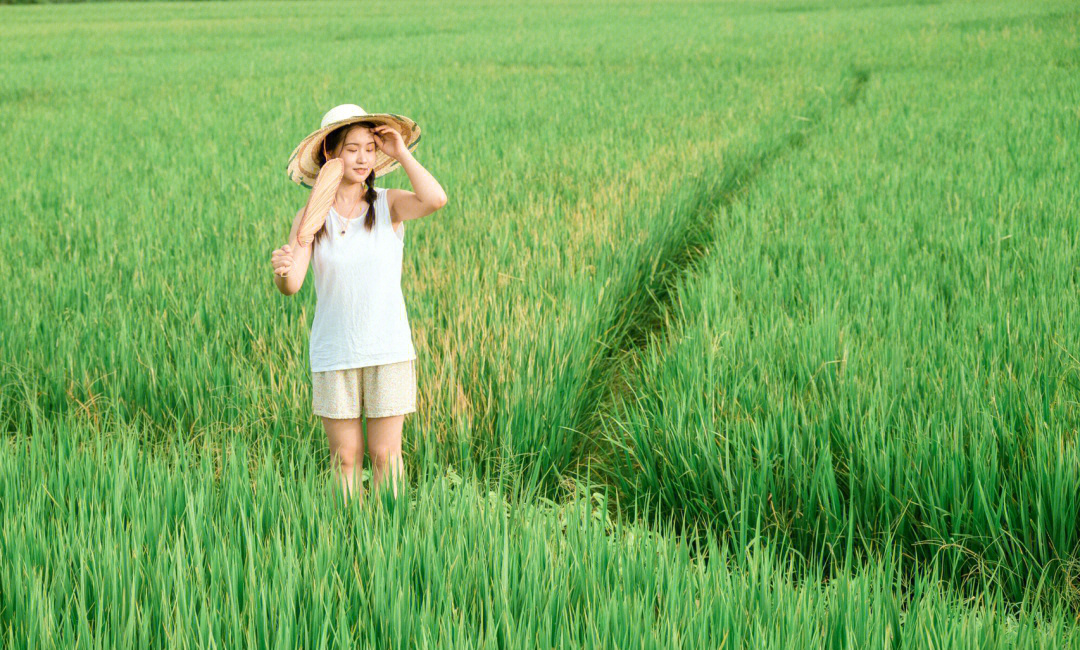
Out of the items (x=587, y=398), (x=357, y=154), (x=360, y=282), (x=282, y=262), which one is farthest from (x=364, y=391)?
(x=587, y=398)

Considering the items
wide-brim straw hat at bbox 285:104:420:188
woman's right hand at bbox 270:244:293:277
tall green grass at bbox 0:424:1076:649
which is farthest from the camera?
wide-brim straw hat at bbox 285:104:420:188

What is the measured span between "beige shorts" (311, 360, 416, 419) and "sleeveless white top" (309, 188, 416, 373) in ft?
0.10

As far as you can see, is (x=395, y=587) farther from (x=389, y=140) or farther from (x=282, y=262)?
(x=389, y=140)

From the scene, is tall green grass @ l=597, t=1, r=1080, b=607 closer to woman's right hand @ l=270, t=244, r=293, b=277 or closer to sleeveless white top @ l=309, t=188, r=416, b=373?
sleeveless white top @ l=309, t=188, r=416, b=373

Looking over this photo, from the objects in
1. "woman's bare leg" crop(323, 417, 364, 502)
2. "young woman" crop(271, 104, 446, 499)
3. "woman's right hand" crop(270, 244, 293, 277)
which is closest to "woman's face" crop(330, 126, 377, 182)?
"young woman" crop(271, 104, 446, 499)

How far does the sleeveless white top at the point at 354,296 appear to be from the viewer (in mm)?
1898

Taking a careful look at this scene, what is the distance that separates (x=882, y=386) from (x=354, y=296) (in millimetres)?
1383

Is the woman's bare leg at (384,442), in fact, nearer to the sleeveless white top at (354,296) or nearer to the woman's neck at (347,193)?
the sleeveless white top at (354,296)

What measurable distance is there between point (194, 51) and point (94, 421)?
18919mm

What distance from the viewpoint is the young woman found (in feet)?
6.23

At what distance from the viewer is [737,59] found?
1358cm

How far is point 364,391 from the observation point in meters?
1.98

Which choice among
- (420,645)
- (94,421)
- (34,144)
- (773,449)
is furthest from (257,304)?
(34,144)

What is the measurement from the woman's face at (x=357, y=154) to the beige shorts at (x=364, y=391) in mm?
429
